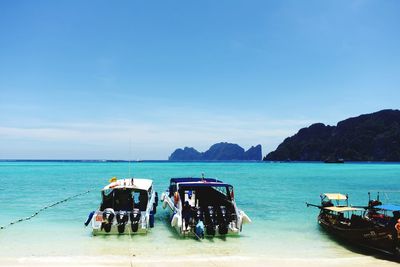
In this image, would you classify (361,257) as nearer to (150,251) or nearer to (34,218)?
(150,251)

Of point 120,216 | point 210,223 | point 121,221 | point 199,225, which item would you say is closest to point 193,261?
point 199,225

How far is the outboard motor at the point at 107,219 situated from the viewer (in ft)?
59.4

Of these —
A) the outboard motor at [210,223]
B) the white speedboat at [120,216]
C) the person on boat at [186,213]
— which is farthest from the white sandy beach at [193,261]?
the white speedboat at [120,216]

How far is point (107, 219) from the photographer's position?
18469 millimetres

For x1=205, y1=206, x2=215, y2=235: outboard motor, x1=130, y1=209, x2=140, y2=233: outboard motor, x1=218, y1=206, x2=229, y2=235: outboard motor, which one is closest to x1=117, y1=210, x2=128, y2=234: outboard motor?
x1=130, y1=209, x2=140, y2=233: outboard motor

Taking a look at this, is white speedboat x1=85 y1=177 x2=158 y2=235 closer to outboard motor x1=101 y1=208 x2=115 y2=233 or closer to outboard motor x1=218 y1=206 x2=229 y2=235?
outboard motor x1=101 y1=208 x2=115 y2=233

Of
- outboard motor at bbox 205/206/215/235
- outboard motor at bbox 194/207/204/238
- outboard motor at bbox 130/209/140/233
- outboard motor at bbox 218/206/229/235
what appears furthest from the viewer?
outboard motor at bbox 130/209/140/233

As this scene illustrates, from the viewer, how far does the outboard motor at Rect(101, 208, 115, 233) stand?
18094mm

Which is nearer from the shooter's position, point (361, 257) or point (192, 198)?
point (361, 257)

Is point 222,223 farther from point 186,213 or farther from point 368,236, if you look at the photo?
point 368,236

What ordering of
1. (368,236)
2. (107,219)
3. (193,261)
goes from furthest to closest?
(107,219) → (368,236) → (193,261)

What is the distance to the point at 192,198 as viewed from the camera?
25516mm

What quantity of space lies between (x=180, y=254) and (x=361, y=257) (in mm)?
7596

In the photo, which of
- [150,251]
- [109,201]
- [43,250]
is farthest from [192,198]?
[43,250]
